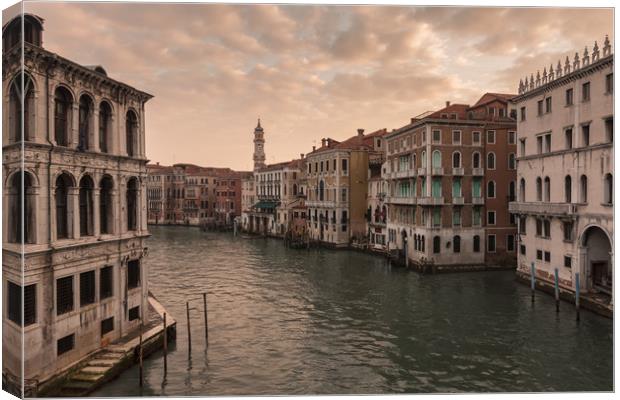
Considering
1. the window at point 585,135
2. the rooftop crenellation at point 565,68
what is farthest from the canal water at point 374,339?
the rooftop crenellation at point 565,68

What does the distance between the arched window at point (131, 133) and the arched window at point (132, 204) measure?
2.29 feet

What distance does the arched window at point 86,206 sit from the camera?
33.3 feet

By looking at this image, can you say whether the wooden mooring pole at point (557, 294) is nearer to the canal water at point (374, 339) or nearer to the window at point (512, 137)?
the canal water at point (374, 339)

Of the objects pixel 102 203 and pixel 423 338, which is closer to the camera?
pixel 102 203

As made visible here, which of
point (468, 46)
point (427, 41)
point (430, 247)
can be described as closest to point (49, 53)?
point (427, 41)

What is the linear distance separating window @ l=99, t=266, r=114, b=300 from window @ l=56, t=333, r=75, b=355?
4.02 feet

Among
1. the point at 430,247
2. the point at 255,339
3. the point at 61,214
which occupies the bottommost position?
the point at 255,339

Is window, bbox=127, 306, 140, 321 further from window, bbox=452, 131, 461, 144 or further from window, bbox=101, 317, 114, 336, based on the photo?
window, bbox=452, 131, 461, 144

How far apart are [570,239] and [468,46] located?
8.92m

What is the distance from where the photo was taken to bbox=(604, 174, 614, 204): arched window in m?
13.8

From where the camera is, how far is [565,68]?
15.4 m

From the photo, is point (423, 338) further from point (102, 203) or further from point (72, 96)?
point (72, 96)

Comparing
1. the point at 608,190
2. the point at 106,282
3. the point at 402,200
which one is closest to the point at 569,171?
the point at 608,190

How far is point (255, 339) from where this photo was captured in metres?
13.4
